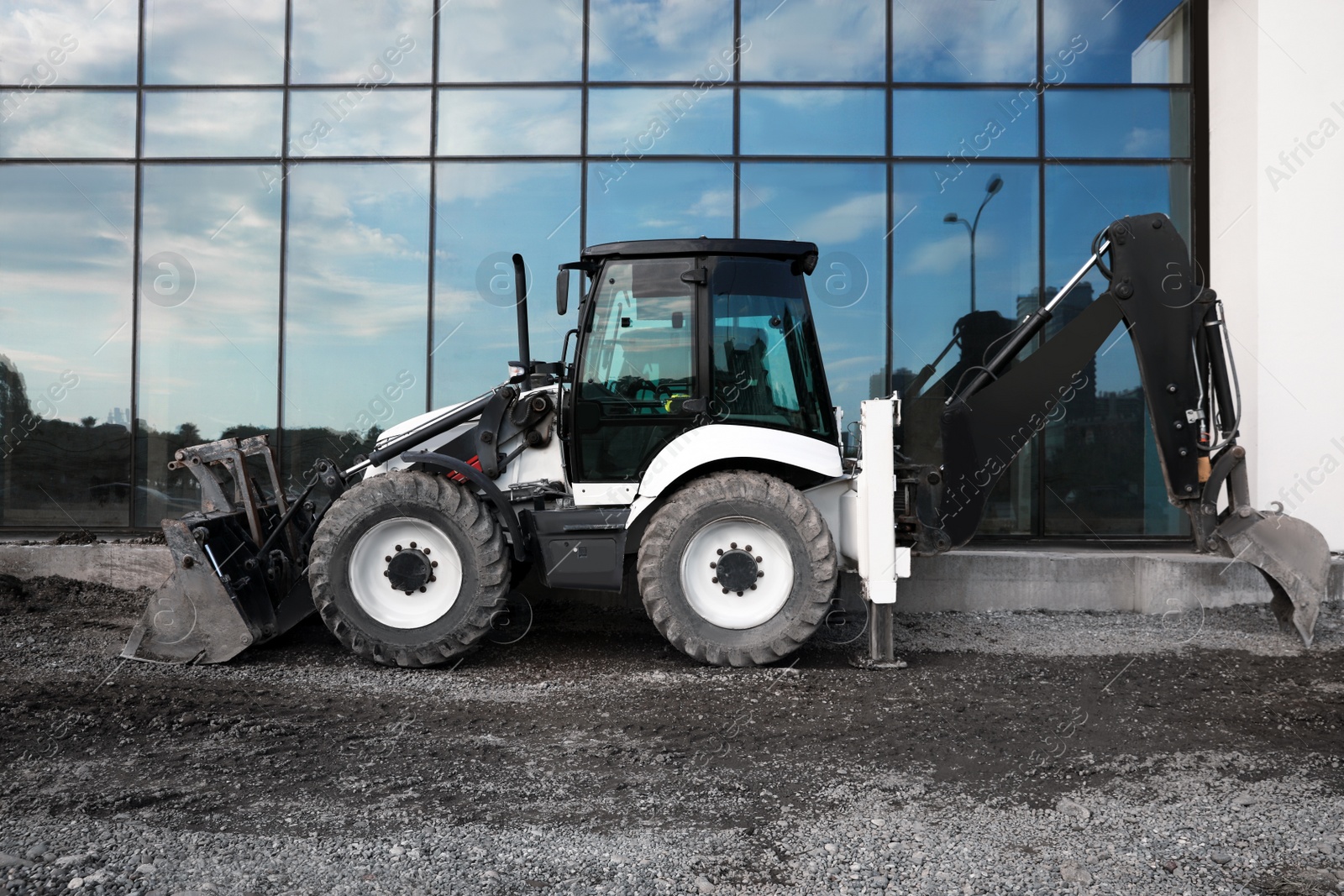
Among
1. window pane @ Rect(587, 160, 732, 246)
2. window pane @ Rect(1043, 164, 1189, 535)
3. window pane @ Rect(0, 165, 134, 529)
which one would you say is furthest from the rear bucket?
window pane @ Rect(1043, 164, 1189, 535)

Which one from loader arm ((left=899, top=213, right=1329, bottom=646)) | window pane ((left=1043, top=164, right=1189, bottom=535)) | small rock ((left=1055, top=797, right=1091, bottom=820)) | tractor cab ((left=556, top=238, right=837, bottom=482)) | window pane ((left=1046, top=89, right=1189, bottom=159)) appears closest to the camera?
small rock ((left=1055, top=797, right=1091, bottom=820))

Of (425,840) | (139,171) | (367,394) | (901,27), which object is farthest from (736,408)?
A: (139,171)

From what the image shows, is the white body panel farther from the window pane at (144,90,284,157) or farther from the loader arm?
the window pane at (144,90,284,157)

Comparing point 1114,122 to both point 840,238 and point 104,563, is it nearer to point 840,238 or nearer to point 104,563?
point 840,238

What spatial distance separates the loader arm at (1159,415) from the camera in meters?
5.34

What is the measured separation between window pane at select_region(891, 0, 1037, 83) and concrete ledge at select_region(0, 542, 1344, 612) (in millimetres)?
4988

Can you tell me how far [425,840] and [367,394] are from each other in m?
7.02

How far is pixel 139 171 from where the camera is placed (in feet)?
31.4

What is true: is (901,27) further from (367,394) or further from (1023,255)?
(367,394)

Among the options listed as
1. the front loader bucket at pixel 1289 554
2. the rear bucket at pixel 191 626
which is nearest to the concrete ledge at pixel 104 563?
the rear bucket at pixel 191 626

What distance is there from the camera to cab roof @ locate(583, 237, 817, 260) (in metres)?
5.67

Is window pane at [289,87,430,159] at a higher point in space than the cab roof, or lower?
higher

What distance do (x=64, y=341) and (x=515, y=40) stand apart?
5732mm

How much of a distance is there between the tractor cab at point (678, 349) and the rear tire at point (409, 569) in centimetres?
82
